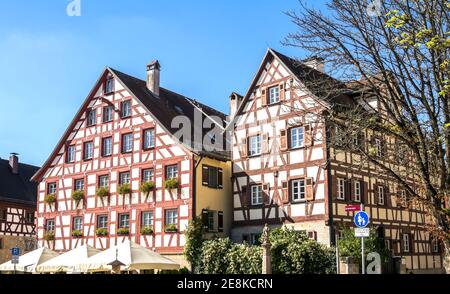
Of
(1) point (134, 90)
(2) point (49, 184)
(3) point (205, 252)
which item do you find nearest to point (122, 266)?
(3) point (205, 252)

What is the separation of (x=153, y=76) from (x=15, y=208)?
1741cm

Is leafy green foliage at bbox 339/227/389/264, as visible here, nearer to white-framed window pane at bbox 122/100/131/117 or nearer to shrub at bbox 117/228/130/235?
shrub at bbox 117/228/130/235

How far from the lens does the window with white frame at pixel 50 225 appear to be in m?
35.7

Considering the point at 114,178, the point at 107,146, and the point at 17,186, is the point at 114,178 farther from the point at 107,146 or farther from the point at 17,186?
the point at 17,186

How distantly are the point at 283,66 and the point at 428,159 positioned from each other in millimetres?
17445

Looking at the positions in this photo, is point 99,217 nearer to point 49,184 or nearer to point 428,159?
point 49,184

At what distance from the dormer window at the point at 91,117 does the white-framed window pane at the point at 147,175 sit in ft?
17.9

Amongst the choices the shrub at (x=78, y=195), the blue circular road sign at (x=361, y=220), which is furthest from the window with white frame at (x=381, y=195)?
the shrub at (x=78, y=195)

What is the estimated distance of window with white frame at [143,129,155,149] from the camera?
104 feet

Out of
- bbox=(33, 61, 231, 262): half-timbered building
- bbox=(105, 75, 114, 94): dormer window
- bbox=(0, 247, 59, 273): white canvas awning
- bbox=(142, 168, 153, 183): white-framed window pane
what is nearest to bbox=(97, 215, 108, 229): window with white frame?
bbox=(33, 61, 231, 262): half-timbered building

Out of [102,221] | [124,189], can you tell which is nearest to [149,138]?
[124,189]

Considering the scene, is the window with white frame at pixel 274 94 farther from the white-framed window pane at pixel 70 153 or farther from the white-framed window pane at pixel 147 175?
the white-framed window pane at pixel 70 153

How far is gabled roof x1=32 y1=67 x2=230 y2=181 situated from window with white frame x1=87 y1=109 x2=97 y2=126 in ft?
1.96
